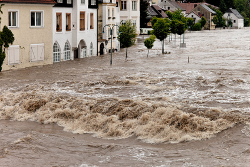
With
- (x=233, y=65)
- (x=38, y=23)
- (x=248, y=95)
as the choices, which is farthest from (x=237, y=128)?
(x=38, y=23)

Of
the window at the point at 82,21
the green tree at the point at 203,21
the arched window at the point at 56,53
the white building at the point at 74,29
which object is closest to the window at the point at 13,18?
the white building at the point at 74,29

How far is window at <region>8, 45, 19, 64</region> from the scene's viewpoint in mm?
37938

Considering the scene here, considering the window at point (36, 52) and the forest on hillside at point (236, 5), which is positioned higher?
the forest on hillside at point (236, 5)

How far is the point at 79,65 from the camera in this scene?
142 ft

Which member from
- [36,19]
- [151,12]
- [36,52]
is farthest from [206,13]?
[36,52]

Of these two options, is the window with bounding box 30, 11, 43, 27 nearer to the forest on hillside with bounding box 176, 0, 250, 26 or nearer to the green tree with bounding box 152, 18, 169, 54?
Answer: the green tree with bounding box 152, 18, 169, 54

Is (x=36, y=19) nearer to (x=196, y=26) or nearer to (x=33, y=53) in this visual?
(x=33, y=53)

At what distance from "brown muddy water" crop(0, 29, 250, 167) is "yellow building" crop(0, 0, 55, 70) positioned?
2.10 metres

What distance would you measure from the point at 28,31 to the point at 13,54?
9.64 feet

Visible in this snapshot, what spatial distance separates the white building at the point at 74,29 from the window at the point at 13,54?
6.10m

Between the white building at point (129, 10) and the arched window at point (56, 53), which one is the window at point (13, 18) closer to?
the arched window at point (56, 53)

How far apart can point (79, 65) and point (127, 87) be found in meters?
13.6

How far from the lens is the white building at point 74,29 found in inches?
1768

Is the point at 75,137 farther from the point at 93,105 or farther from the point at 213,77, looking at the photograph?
the point at 213,77
